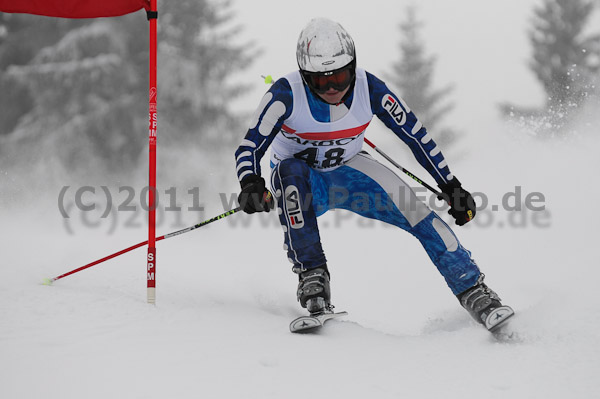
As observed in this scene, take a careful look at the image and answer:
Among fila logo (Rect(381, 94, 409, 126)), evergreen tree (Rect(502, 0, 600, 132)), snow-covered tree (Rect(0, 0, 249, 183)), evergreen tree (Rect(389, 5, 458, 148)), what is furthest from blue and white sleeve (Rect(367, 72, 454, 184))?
evergreen tree (Rect(389, 5, 458, 148))

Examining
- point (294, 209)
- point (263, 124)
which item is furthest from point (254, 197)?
point (263, 124)

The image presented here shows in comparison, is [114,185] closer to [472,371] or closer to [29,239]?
[29,239]

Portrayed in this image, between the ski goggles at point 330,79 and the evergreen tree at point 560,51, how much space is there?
46.3 feet

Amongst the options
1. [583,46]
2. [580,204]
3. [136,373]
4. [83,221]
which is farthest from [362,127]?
[583,46]

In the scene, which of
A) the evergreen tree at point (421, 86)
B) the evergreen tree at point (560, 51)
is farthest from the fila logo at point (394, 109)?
the evergreen tree at point (421, 86)

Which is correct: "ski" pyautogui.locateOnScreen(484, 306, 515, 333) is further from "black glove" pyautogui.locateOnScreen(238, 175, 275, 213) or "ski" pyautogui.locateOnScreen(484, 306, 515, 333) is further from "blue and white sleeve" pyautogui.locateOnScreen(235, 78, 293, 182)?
"blue and white sleeve" pyautogui.locateOnScreen(235, 78, 293, 182)

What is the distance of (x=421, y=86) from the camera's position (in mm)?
19438

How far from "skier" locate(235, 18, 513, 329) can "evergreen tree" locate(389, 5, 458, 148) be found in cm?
1606

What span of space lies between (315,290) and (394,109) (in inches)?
49.8

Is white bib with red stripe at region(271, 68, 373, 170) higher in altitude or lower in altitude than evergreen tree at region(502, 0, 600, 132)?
lower

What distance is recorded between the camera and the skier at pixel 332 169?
304 centimetres

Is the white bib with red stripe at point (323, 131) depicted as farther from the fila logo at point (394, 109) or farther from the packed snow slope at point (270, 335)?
the packed snow slope at point (270, 335)

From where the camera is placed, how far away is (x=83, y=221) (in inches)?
329

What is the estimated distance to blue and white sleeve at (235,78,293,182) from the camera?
314 cm
